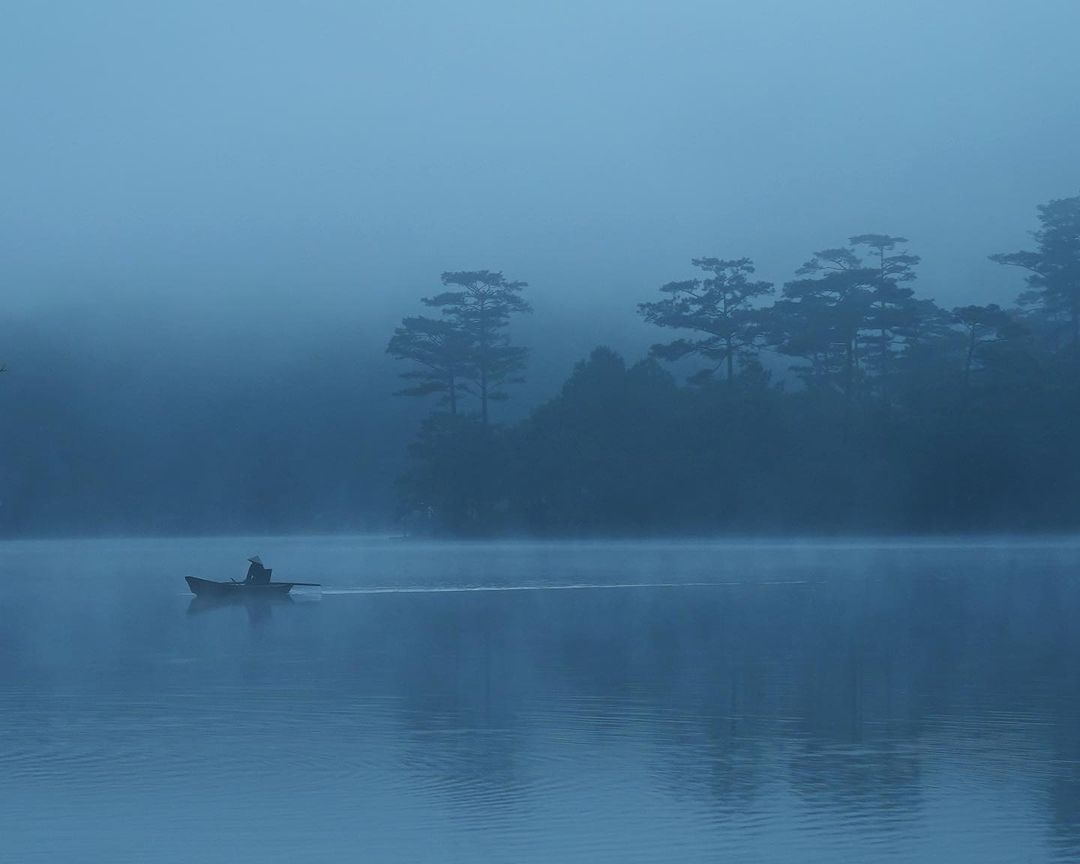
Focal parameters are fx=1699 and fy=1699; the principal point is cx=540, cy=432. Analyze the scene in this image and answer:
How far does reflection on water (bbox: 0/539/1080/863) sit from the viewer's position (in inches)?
Answer: 470

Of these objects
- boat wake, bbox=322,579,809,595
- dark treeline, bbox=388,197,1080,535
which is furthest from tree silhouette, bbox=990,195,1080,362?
boat wake, bbox=322,579,809,595

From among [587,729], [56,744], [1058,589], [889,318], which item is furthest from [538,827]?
[889,318]

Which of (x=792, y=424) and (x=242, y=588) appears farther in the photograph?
(x=792, y=424)

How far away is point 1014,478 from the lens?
7200 centimetres

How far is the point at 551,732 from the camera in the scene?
54.7 feet

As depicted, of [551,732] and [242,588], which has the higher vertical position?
[242,588]

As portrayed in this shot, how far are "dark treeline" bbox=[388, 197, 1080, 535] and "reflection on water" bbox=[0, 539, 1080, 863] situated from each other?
119 feet

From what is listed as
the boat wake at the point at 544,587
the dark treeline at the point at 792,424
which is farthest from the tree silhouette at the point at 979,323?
the boat wake at the point at 544,587

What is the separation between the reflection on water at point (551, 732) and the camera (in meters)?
11.9

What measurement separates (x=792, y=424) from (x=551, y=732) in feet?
196

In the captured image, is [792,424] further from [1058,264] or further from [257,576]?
[257,576]

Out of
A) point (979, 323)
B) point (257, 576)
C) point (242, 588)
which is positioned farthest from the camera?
point (979, 323)

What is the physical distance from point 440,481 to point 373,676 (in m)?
57.4

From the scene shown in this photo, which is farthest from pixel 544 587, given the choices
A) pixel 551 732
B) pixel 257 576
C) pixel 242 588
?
pixel 551 732
